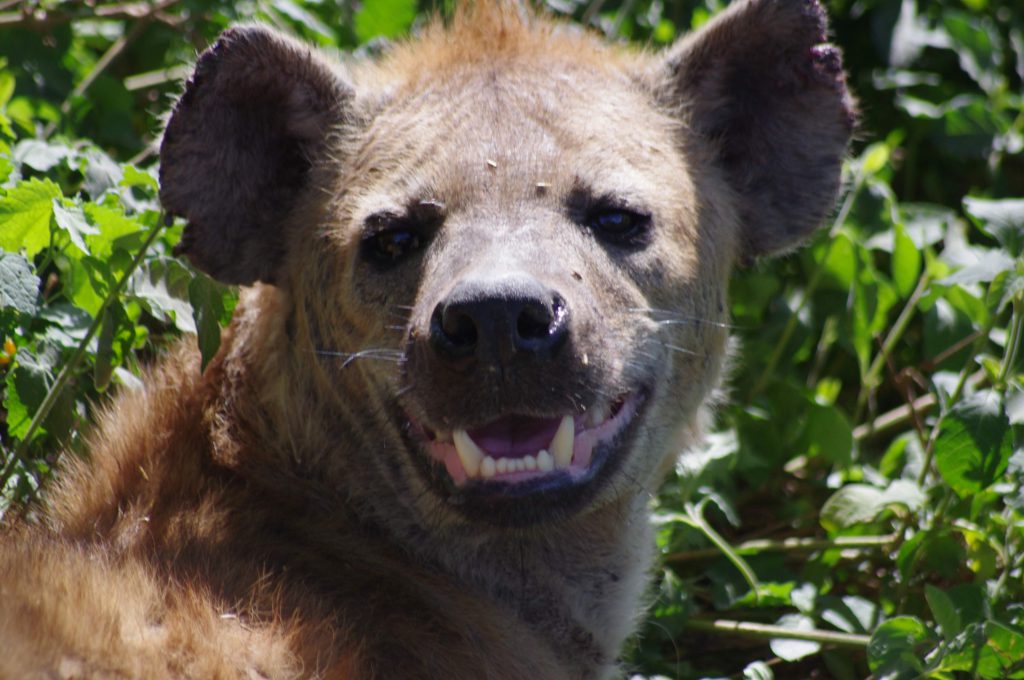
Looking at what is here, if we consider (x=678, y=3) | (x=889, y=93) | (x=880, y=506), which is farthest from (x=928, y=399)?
(x=678, y=3)

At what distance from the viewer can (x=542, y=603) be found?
3.72 meters

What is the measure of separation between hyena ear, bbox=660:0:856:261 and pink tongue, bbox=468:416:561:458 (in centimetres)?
106

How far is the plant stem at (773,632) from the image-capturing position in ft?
13.9

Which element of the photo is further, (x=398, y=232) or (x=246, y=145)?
(x=246, y=145)

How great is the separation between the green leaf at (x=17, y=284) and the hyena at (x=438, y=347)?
1.33 feet

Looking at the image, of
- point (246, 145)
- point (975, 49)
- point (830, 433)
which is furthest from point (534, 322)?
point (975, 49)

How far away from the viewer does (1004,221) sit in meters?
4.30

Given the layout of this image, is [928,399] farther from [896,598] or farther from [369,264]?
[369,264]

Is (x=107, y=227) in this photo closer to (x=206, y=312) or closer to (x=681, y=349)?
(x=206, y=312)

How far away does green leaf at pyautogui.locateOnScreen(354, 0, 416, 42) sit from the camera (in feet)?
18.5

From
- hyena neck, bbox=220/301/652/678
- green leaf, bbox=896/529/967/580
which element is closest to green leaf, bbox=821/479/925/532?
green leaf, bbox=896/529/967/580

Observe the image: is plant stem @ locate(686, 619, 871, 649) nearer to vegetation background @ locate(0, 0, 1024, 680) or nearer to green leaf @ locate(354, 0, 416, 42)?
vegetation background @ locate(0, 0, 1024, 680)

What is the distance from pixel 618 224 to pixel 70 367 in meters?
1.47

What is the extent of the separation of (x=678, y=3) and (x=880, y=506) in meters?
2.39
